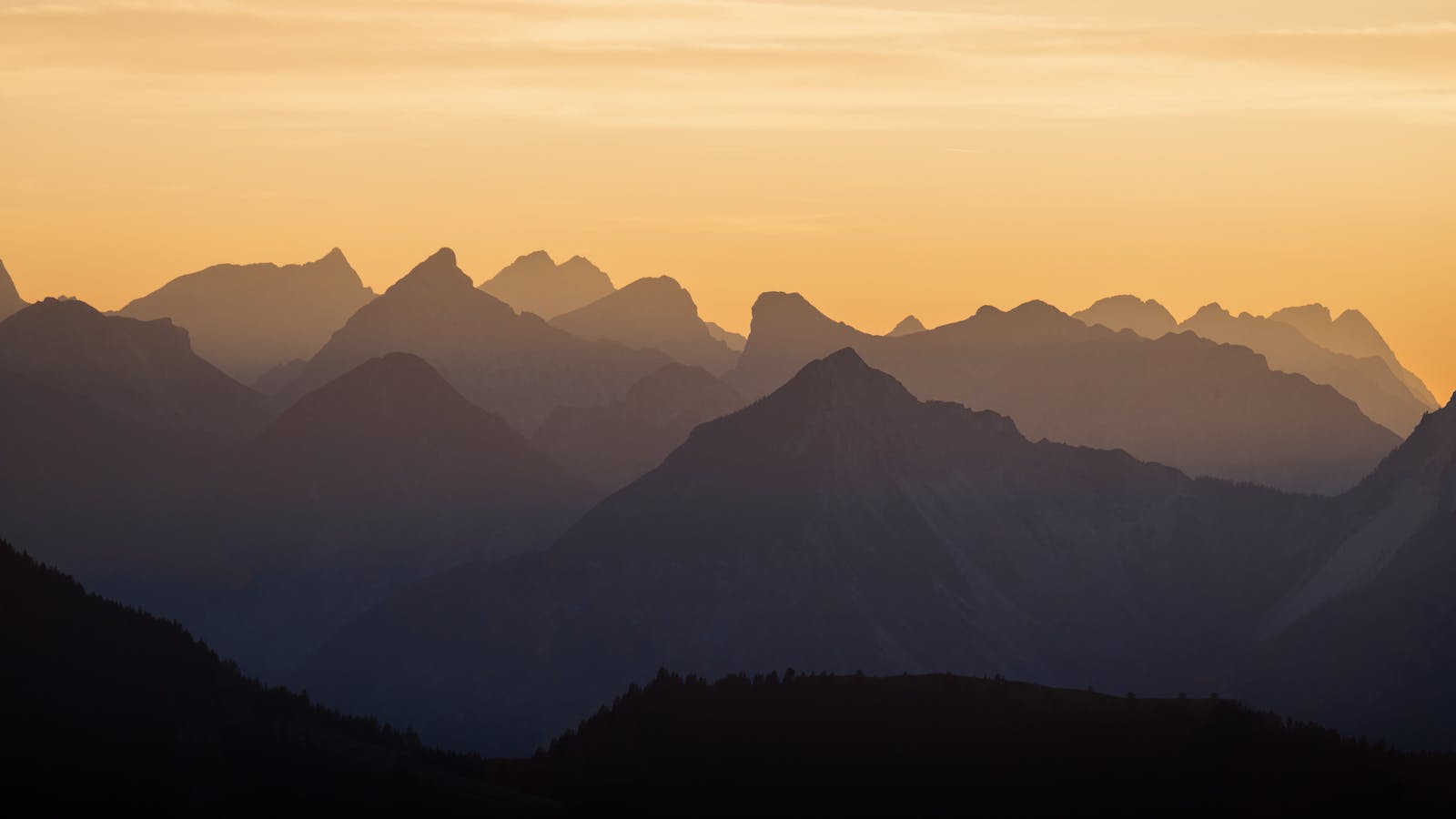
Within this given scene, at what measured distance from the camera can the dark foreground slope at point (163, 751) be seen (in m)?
178

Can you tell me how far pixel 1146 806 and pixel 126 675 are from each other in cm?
7396

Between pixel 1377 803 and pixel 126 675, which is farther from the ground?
pixel 126 675

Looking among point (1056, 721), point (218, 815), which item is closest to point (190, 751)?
point (218, 815)

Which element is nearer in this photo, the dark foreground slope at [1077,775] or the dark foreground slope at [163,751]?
the dark foreground slope at [163,751]

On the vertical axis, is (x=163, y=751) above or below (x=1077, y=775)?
above

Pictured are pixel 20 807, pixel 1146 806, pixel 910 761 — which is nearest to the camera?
pixel 20 807

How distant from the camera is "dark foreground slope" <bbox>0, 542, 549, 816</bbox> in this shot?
583ft

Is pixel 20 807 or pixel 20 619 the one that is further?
pixel 20 619

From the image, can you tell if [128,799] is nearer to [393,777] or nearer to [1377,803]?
[393,777]

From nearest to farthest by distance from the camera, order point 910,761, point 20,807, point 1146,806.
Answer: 1. point 20,807
2. point 1146,806
3. point 910,761

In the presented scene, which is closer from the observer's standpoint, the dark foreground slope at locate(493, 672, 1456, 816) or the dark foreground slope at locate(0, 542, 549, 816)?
the dark foreground slope at locate(0, 542, 549, 816)

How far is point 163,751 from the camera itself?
185m

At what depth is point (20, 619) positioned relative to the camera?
196375mm

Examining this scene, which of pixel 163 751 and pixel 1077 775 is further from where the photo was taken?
pixel 1077 775
